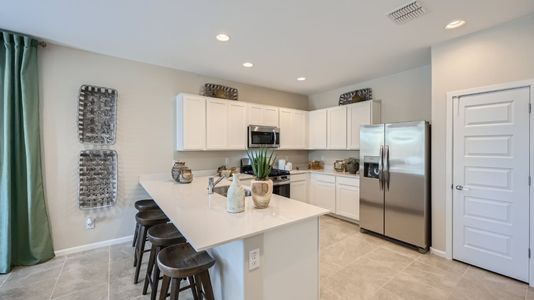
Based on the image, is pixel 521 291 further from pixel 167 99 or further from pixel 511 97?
pixel 167 99

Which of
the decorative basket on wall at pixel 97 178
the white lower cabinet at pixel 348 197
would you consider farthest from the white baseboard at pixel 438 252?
the decorative basket on wall at pixel 97 178

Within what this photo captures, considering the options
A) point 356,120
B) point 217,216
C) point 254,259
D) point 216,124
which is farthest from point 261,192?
point 356,120

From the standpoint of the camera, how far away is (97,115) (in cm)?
312

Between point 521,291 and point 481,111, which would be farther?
point 481,111

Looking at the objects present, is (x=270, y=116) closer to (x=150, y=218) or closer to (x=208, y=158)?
(x=208, y=158)

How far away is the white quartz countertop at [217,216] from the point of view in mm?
1398

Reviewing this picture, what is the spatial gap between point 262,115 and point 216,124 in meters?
1.02

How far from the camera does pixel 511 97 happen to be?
2402 mm

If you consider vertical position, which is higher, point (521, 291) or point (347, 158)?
point (347, 158)

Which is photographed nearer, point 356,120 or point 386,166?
point 386,166

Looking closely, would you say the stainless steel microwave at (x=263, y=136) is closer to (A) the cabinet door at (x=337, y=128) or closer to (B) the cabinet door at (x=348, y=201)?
(A) the cabinet door at (x=337, y=128)

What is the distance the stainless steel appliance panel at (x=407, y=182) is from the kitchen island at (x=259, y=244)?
6.32ft

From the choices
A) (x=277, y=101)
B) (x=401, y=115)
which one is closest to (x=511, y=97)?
(x=401, y=115)

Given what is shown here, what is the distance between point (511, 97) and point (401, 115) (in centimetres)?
169
